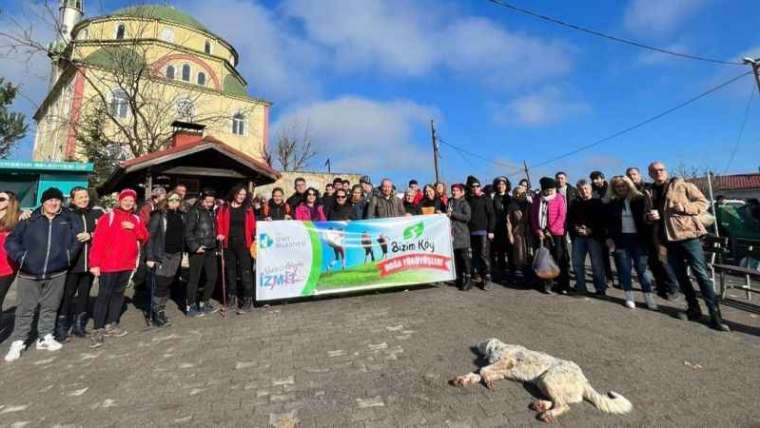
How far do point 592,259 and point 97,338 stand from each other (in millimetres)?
7655

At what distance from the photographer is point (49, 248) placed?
440 cm

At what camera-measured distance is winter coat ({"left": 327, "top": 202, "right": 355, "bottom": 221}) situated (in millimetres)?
6891

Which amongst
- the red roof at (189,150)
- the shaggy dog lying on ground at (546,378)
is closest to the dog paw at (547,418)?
the shaggy dog lying on ground at (546,378)

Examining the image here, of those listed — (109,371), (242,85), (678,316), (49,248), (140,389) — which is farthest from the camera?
(242,85)

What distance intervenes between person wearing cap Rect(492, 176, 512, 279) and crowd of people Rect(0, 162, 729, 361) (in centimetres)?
3

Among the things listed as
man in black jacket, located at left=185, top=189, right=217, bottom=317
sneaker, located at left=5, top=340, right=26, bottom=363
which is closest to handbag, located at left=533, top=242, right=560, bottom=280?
→ man in black jacket, located at left=185, top=189, right=217, bottom=317

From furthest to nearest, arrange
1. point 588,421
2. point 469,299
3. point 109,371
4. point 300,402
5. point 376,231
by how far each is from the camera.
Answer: point 376,231
point 469,299
point 109,371
point 300,402
point 588,421

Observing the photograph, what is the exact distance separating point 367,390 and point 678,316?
473 cm

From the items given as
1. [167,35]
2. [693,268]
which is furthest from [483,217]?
[167,35]

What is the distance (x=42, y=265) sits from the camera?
4.35m

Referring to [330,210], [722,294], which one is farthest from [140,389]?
[722,294]

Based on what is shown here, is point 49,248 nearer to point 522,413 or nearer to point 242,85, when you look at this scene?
point 522,413

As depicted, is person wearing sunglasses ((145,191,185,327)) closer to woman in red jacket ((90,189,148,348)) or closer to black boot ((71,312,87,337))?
woman in red jacket ((90,189,148,348))

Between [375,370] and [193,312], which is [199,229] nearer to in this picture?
[193,312]
